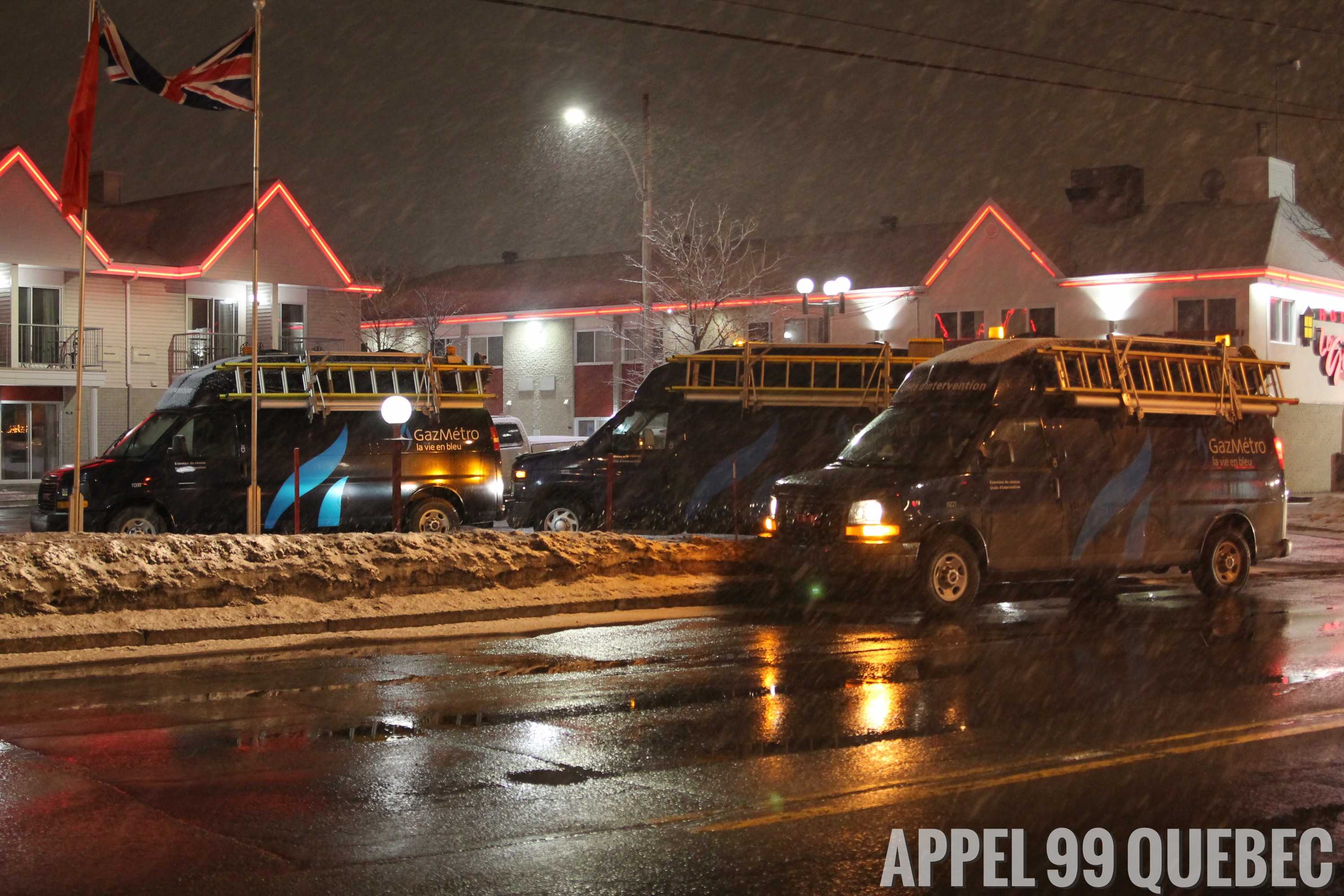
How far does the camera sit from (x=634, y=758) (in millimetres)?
7793

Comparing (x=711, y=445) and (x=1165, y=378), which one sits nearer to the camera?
(x=1165, y=378)

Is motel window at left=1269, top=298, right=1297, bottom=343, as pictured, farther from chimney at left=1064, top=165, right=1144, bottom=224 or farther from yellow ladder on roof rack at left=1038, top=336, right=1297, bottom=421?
yellow ladder on roof rack at left=1038, top=336, right=1297, bottom=421

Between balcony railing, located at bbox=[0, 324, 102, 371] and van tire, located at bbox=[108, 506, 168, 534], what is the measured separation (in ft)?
80.7

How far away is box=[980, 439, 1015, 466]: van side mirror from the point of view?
563 inches

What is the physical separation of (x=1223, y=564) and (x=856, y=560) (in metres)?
4.96

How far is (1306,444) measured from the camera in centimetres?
3869

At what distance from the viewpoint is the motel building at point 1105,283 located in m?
38.0

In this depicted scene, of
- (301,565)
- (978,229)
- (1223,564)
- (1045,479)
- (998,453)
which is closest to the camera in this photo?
(301,565)

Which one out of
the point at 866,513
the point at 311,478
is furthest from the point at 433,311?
the point at 866,513

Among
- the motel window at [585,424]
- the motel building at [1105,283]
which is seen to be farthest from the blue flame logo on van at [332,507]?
the motel window at [585,424]

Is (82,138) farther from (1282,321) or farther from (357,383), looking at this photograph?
(1282,321)

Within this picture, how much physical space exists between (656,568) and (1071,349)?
5.06m

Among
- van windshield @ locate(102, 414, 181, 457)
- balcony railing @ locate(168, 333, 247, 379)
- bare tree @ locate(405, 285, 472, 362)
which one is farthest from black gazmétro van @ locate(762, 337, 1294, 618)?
bare tree @ locate(405, 285, 472, 362)

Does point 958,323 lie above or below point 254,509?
above
